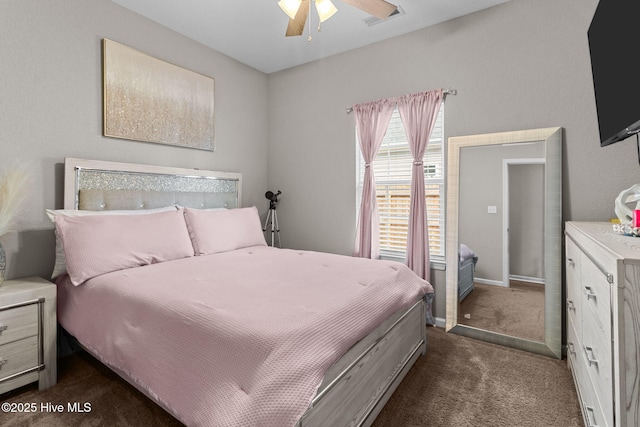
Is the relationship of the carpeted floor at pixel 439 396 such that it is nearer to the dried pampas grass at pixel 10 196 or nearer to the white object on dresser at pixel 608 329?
the white object on dresser at pixel 608 329

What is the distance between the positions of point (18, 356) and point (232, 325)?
1.54 m

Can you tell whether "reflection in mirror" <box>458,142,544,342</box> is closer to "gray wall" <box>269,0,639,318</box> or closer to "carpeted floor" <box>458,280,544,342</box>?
"carpeted floor" <box>458,280,544,342</box>

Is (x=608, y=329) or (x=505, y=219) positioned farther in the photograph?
(x=505, y=219)

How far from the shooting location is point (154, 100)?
2.92 metres

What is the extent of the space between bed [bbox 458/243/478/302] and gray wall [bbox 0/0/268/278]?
2.93 metres

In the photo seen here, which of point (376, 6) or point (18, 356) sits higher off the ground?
point (376, 6)

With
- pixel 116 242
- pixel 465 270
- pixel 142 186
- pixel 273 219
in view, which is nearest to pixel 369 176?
pixel 465 270

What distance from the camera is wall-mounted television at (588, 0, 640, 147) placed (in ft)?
4.27

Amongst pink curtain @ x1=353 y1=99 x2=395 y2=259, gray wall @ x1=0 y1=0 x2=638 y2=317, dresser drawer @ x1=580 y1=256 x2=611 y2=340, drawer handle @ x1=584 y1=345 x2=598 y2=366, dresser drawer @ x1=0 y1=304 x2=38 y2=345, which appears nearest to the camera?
dresser drawer @ x1=580 y1=256 x2=611 y2=340

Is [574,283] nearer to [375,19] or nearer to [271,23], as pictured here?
[375,19]

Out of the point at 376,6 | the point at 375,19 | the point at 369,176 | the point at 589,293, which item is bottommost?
the point at 589,293

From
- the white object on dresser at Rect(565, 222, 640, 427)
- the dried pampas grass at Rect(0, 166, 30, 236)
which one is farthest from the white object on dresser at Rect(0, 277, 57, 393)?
the white object on dresser at Rect(565, 222, 640, 427)

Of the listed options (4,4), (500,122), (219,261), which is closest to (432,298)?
(500,122)

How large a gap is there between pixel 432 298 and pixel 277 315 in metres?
2.03
